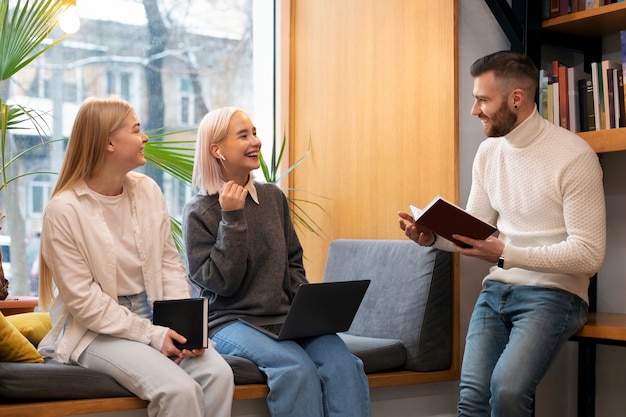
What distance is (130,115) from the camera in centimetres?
253

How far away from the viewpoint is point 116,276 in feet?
8.00

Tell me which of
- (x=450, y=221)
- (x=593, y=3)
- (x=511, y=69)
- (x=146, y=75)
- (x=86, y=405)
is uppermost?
(x=593, y=3)

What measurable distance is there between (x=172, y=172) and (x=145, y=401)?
4.14 feet

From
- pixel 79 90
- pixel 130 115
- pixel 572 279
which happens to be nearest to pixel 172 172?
pixel 79 90

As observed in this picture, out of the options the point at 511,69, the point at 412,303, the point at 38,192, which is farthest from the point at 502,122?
the point at 38,192

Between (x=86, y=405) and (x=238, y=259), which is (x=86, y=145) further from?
(x=86, y=405)

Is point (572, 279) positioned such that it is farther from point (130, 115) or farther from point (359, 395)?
point (130, 115)

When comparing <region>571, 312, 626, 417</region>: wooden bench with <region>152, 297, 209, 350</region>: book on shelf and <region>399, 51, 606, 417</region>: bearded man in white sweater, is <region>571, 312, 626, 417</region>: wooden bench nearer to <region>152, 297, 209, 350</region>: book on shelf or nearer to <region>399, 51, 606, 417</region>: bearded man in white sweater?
<region>399, 51, 606, 417</region>: bearded man in white sweater

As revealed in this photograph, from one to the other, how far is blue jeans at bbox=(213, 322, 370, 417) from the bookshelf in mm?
1090

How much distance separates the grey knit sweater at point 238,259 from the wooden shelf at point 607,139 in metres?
1.08

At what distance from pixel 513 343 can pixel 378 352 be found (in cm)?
54

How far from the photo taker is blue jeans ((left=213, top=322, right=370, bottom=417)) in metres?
2.45

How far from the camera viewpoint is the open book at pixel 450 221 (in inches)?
96.0

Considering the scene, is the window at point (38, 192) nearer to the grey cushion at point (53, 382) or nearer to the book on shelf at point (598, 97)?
the grey cushion at point (53, 382)
